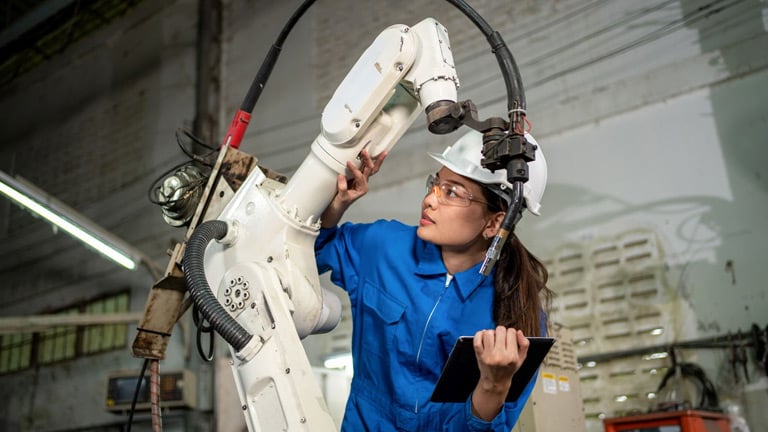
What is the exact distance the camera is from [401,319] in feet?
5.99

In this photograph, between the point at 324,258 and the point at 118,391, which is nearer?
the point at 324,258

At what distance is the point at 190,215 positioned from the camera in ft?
6.36

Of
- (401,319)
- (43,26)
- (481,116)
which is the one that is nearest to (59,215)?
(481,116)

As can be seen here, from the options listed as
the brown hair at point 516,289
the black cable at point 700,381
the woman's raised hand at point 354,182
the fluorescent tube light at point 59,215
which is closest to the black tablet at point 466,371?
the brown hair at point 516,289

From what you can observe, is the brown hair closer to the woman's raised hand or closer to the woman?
the woman

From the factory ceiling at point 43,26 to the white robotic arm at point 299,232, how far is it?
4919mm

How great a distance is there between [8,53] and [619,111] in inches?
219

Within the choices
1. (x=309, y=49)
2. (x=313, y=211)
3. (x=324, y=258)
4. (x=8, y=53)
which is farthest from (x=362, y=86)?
(x=8, y=53)

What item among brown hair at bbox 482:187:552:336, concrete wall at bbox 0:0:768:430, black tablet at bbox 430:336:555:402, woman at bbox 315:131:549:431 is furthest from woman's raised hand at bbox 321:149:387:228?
concrete wall at bbox 0:0:768:430

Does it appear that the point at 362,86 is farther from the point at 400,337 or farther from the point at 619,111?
the point at 619,111

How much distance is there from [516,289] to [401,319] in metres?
0.34

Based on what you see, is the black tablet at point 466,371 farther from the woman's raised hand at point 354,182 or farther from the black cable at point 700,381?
the black cable at point 700,381

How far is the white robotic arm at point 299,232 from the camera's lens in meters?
1.56

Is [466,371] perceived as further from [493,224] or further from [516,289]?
[493,224]
